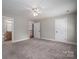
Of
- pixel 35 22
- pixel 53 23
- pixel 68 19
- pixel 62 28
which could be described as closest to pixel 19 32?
pixel 35 22

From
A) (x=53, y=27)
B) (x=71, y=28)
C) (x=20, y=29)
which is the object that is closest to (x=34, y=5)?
(x=20, y=29)

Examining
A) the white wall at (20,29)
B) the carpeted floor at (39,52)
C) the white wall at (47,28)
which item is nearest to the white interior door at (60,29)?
the white wall at (47,28)

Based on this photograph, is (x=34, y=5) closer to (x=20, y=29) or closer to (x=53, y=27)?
(x=20, y=29)

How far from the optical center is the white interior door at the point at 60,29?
566 centimetres

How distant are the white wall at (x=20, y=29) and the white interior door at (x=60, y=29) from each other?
9.99 feet

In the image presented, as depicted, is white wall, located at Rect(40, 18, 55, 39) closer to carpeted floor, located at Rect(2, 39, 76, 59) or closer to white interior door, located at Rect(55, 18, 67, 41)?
white interior door, located at Rect(55, 18, 67, 41)

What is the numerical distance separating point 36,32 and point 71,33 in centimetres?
363

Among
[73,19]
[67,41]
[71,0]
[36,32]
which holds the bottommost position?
[67,41]

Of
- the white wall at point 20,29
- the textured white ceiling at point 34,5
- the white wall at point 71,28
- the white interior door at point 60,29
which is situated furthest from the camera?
the white interior door at point 60,29

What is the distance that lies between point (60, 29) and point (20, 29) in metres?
3.65

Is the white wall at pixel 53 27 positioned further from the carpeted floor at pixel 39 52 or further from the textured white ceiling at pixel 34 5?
the carpeted floor at pixel 39 52

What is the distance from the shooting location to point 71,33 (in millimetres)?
5277

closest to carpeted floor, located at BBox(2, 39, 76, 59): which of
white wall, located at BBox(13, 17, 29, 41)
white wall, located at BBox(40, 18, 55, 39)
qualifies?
white wall, located at BBox(13, 17, 29, 41)

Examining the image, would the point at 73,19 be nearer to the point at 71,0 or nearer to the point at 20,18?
the point at 71,0
